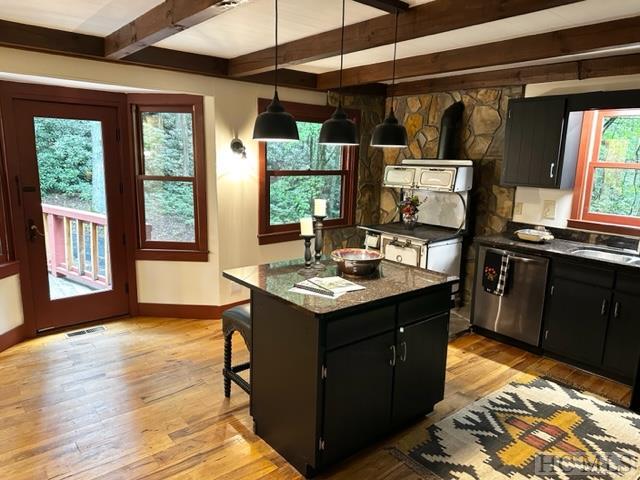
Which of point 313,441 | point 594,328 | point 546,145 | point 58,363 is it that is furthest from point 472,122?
point 58,363

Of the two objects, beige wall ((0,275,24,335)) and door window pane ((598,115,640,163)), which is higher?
door window pane ((598,115,640,163))

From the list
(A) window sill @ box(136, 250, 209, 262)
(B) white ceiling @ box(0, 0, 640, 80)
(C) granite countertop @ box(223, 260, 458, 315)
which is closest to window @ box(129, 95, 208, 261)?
(A) window sill @ box(136, 250, 209, 262)

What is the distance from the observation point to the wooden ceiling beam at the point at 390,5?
95.1 inches

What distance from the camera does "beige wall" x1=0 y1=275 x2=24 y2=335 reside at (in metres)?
3.53

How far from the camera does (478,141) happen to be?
4.50 meters

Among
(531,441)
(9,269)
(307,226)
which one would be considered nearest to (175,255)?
(9,269)

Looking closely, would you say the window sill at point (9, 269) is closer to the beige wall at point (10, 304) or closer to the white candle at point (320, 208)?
the beige wall at point (10, 304)

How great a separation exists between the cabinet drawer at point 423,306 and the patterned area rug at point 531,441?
733 mm

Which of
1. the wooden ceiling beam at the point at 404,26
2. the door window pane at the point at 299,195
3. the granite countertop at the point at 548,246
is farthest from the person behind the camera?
the door window pane at the point at 299,195

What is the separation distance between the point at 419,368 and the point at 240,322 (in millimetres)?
1140

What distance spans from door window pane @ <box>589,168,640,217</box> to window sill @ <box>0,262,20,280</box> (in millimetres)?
4980

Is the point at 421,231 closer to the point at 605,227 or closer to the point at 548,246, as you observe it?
the point at 548,246

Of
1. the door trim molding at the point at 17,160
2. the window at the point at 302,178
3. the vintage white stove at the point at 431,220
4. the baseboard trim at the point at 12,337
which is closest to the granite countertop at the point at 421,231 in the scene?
the vintage white stove at the point at 431,220

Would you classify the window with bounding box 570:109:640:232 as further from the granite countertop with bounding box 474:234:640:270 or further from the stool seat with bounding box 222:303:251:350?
the stool seat with bounding box 222:303:251:350
